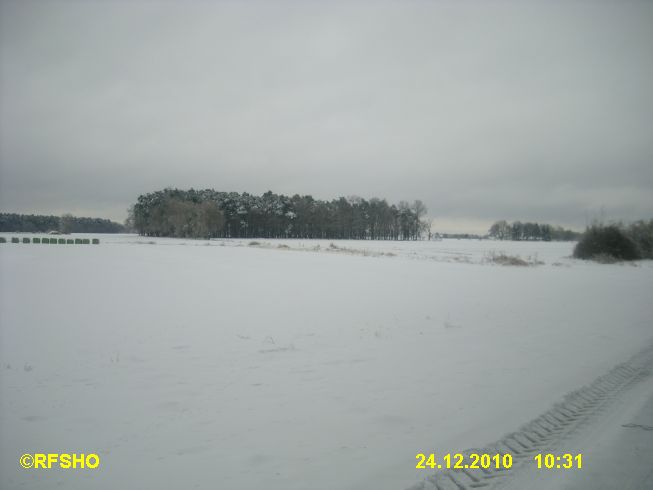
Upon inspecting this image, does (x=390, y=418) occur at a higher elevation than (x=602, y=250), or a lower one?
lower

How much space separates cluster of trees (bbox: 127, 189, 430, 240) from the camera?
9212cm

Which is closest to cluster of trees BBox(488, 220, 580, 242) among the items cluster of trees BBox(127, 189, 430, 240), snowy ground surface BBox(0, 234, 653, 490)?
cluster of trees BBox(127, 189, 430, 240)

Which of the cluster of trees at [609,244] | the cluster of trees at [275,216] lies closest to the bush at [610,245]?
the cluster of trees at [609,244]

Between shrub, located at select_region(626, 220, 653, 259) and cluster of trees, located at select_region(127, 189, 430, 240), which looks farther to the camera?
cluster of trees, located at select_region(127, 189, 430, 240)

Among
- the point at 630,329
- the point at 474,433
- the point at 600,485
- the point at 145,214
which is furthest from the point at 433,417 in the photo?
the point at 145,214

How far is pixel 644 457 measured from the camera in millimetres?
3639

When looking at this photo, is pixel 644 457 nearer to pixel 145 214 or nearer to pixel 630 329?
pixel 630 329

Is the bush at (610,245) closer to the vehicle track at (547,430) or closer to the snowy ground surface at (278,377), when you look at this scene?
the snowy ground surface at (278,377)

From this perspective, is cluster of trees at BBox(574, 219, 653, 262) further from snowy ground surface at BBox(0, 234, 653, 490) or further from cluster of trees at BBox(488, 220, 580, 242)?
cluster of trees at BBox(488, 220, 580, 242)

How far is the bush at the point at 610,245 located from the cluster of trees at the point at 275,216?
70.4 m

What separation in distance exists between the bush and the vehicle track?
31.4m

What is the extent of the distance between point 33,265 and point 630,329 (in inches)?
1028

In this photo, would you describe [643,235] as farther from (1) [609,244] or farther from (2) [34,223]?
(2) [34,223]

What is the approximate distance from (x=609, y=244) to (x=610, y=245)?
0.13 m
